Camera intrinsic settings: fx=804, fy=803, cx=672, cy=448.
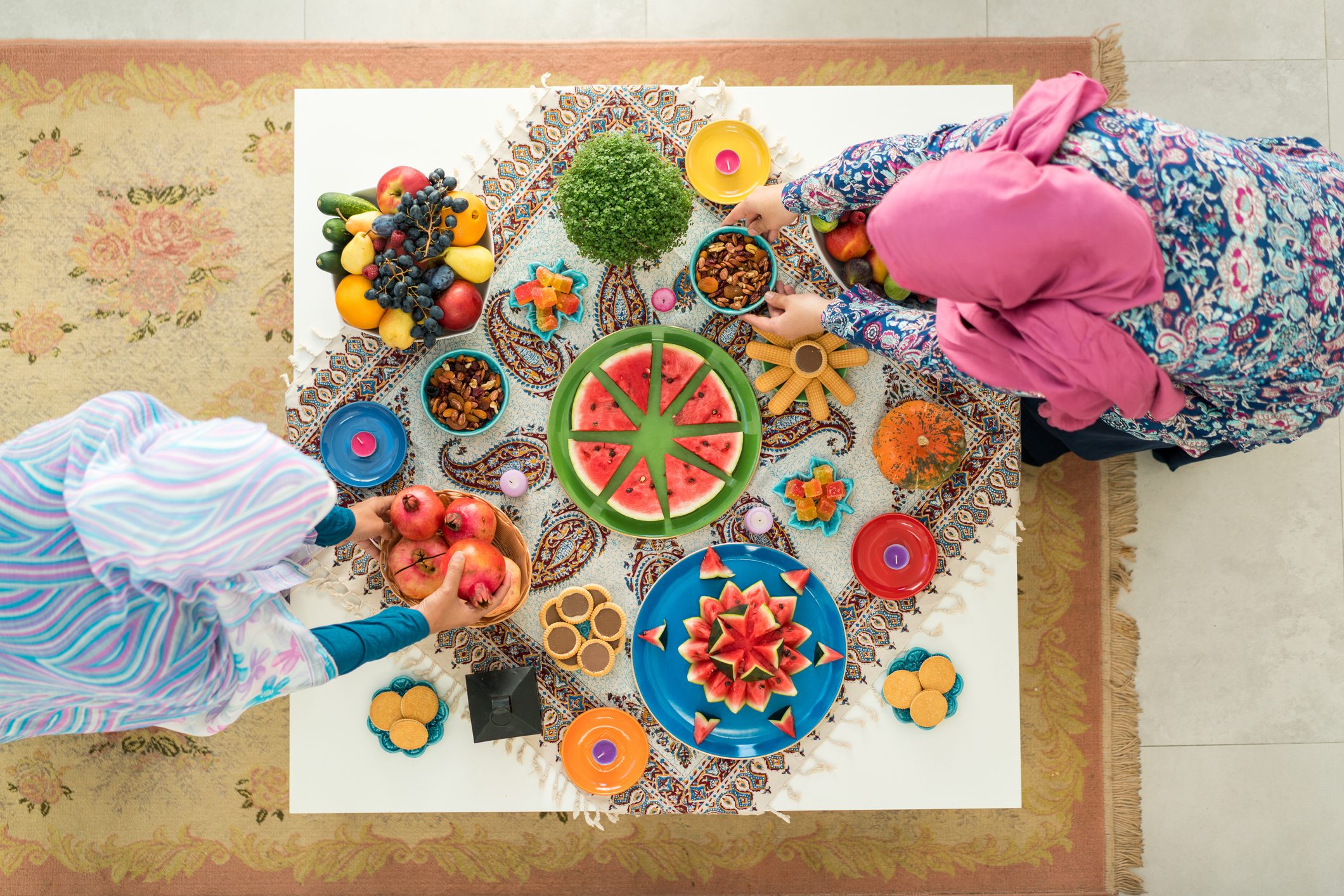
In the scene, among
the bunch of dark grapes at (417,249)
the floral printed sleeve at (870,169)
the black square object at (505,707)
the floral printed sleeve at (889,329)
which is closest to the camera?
the floral printed sleeve at (870,169)

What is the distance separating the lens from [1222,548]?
7.71 ft

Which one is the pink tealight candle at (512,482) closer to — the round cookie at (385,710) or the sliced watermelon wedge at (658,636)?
the sliced watermelon wedge at (658,636)

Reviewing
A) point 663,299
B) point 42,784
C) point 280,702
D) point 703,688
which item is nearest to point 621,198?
point 663,299

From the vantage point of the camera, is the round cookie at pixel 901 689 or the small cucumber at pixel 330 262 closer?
the small cucumber at pixel 330 262

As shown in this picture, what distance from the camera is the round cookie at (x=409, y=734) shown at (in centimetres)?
186

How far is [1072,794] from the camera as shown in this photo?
2.30 m

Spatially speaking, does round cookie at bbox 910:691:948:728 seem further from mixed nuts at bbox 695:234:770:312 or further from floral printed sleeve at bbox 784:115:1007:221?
floral printed sleeve at bbox 784:115:1007:221

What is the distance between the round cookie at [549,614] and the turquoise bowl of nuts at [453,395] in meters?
0.44

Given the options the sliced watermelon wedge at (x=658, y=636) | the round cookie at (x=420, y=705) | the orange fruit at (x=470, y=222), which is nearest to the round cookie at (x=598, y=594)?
the sliced watermelon wedge at (x=658, y=636)

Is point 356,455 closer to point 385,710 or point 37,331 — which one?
point 385,710

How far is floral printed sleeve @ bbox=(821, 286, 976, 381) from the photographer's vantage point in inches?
62.9

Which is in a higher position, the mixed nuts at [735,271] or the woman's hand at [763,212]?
the woman's hand at [763,212]

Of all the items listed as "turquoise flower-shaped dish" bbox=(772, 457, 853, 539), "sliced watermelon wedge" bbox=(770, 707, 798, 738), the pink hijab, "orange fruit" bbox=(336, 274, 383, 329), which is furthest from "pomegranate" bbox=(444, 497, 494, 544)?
the pink hijab

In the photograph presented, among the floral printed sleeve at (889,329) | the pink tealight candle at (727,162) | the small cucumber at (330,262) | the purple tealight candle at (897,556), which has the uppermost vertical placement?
the pink tealight candle at (727,162)
